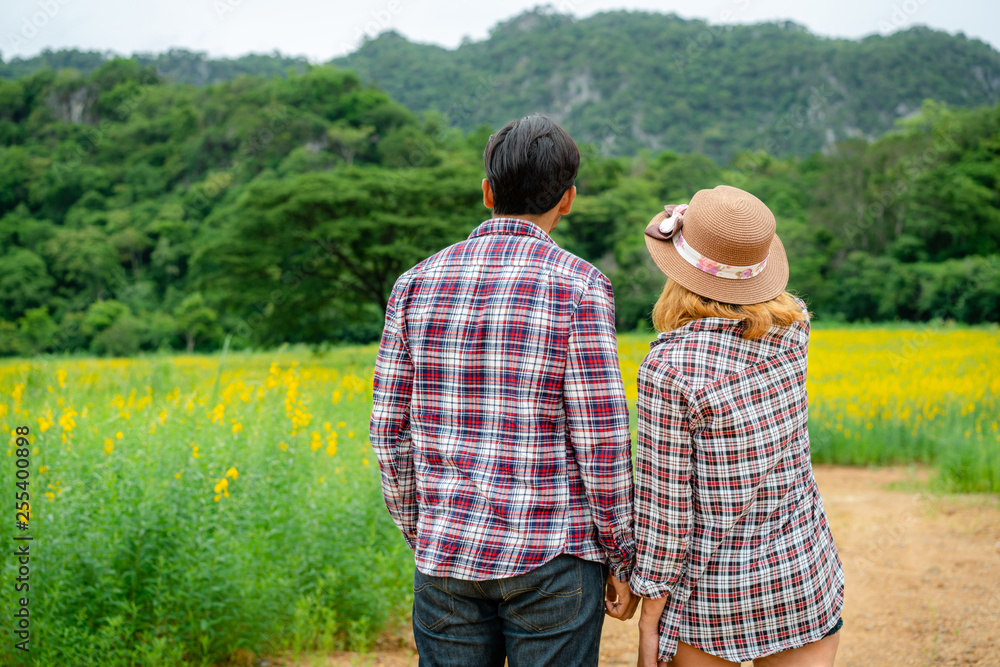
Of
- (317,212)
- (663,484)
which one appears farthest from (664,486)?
(317,212)

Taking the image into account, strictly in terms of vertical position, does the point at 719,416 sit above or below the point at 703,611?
above

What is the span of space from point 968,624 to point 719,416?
296cm

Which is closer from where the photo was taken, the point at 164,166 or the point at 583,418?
the point at 583,418

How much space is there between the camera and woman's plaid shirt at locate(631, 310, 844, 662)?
4.60 feet

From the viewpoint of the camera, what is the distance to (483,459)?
1309mm

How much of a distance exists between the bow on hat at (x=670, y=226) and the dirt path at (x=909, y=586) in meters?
2.13

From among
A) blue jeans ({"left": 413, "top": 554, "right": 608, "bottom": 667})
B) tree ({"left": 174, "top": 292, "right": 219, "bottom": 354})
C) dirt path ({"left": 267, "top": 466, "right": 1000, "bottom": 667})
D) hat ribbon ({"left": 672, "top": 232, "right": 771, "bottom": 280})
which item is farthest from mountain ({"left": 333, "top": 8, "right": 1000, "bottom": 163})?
blue jeans ({"left": 413, "top": 554, "right": 608, "bottom": 667})

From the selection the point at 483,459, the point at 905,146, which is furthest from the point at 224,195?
the point at 483,459

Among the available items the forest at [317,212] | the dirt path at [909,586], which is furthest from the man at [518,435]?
the forest at [317,212]

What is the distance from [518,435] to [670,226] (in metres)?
0.62

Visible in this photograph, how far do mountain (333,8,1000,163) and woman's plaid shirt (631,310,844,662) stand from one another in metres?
62.2

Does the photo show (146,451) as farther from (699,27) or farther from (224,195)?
(699,27)

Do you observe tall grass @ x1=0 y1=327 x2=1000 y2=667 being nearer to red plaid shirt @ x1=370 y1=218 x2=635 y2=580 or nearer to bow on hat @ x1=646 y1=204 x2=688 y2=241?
red plaid shirt @ x1=370 y1=218 x2=635 y2=580

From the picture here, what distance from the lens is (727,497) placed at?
1408mm
